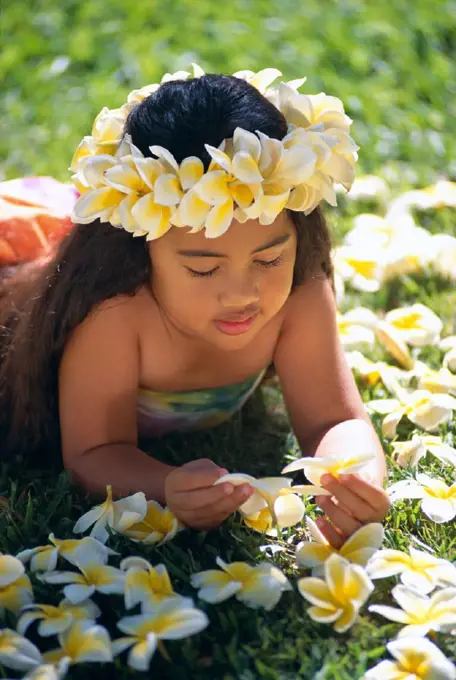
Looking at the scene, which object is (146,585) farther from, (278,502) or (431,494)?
(431,494)

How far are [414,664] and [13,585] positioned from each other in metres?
0.76

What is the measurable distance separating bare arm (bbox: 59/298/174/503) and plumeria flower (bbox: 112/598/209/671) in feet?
1.42

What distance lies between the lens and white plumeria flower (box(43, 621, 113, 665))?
1.95m

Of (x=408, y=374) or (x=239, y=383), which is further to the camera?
(x=408, y=374)

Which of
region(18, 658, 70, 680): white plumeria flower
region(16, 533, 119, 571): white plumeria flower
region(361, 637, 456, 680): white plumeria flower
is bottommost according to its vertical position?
region(361, 637, 456, 680): white plumeria flower

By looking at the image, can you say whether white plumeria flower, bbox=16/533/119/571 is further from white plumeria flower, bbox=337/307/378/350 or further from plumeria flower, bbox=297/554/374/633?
white plumeria flower, bbox=337/307/378/350

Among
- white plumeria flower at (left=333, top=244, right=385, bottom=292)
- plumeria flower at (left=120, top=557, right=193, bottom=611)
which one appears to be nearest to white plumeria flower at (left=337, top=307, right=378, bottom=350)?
Result: white plumeria flower at (left=333, top=244, right=385, bottom=292)

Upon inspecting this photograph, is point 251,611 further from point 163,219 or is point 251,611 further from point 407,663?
point 163,219

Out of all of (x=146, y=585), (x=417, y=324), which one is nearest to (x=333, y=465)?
(x=146, y=585)

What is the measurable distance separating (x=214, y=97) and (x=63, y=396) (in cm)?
76

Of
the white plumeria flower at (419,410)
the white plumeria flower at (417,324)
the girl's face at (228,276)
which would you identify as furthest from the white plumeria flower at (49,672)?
the white plumeria flower at (417,324)

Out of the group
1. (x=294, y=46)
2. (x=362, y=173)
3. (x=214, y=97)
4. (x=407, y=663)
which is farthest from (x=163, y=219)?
(x=294, y=46)

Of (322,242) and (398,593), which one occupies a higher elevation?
(322,242)

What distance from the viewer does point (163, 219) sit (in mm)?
2146
